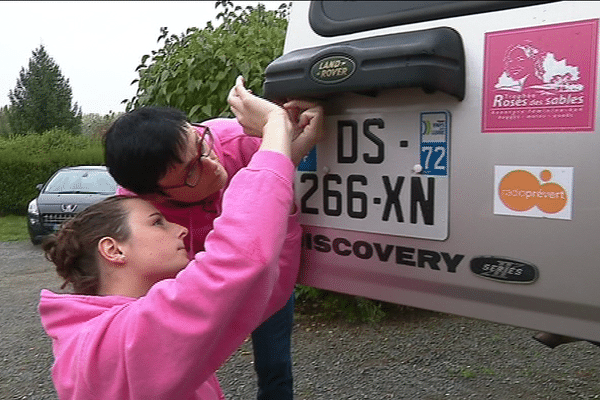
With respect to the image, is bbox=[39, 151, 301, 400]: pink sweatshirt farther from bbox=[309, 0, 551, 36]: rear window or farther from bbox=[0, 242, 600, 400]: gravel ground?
bbox=[0, 242, 600, 400]: gravel ground

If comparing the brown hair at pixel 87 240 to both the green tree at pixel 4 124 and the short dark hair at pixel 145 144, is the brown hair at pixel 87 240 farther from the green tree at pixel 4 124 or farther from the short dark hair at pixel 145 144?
the green tree at pixel 4 124

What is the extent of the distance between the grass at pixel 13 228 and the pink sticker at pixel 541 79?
1238 cm

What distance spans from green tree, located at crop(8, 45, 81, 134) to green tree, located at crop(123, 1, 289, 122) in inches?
600

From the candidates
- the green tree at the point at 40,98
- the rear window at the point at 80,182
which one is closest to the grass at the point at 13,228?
the rear window at the point at 80,182

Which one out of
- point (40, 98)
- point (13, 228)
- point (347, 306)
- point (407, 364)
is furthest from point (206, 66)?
point (40, 98)

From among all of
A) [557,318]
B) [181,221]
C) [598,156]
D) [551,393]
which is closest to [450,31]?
[598,156]

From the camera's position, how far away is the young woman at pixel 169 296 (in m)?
1.12

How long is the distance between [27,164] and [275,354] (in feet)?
49.8

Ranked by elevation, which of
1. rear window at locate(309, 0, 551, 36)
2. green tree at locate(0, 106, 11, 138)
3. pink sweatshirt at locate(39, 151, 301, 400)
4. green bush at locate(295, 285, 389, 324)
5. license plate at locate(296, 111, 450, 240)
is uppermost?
green tree at locate(0, 106, 11, 138)

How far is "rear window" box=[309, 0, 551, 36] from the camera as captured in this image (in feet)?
4.57

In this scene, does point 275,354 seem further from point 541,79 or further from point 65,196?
point 65,196

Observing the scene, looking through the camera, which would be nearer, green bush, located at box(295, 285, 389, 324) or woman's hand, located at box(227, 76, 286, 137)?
woman's hand, located at box(227, 76, 286, 137)

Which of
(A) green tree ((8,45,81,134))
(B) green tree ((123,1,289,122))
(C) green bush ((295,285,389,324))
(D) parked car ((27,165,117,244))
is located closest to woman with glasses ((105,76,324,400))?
(B) green tree ((123,1,289,122))

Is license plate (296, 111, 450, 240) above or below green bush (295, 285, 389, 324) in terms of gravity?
above
